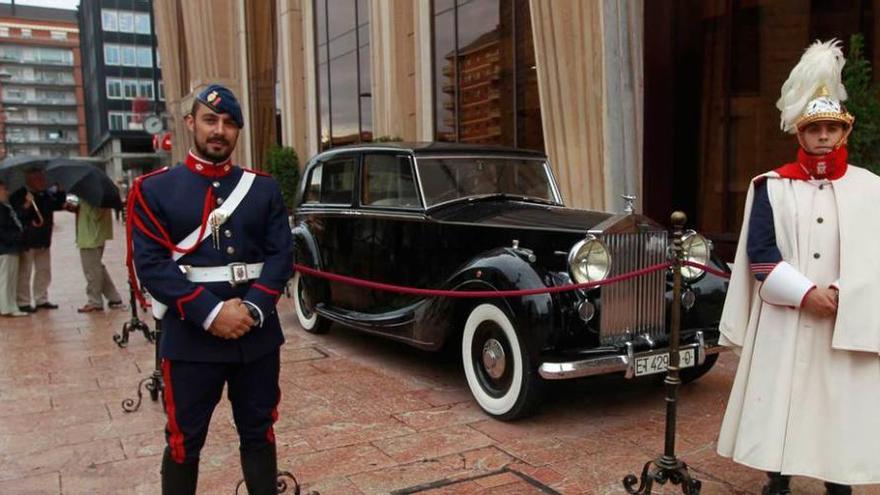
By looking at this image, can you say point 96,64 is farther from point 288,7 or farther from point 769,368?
point 769,368

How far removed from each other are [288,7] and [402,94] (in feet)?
23.0

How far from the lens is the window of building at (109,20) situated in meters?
67.9

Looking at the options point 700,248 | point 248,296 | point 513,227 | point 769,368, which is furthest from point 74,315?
point 769,368

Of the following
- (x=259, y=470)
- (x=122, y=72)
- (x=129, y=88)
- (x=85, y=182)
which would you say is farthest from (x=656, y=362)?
(x=122, y=72)

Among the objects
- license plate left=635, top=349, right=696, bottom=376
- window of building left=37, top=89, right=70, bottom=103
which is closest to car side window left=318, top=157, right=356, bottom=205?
license plate left=635, top=349, right=696, bottom=376

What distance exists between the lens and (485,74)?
1134 cm

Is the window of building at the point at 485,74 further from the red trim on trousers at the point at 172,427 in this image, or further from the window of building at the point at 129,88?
the window of building at the point at 129,88

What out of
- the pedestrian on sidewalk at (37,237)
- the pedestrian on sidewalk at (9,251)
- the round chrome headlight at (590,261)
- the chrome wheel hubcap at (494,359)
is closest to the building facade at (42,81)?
the pedestrian on sidewalk at (37,237)

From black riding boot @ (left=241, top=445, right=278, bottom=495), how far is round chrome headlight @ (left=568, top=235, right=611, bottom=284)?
2.06m

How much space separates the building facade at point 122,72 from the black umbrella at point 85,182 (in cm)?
6423

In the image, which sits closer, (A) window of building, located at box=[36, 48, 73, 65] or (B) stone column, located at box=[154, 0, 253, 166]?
(B) stone column, located at box=[154, 0, 253, 166]

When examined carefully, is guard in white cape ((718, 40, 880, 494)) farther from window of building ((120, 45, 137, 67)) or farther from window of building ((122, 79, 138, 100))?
window of building ((120, 45, 137, 67))

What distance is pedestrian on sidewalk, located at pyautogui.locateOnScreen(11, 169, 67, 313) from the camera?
318 inches

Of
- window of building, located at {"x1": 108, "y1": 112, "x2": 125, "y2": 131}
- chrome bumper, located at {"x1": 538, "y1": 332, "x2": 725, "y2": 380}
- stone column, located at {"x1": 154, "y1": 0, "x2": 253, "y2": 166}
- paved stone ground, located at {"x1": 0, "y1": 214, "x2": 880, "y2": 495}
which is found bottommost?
paved stone ground, located at {"x1": 0, "y1": 214, "x2": 880, "y2": 495}
